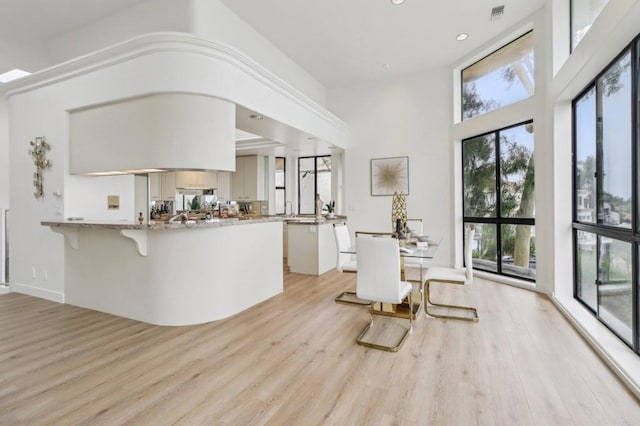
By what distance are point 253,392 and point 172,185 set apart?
6263mm

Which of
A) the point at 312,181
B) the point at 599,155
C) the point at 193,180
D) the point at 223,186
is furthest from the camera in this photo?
the point at 312,181

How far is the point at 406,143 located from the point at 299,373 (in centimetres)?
515

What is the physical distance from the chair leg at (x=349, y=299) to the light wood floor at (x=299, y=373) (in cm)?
50

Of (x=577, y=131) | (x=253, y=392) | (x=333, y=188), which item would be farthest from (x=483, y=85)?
(x=253, y=392)

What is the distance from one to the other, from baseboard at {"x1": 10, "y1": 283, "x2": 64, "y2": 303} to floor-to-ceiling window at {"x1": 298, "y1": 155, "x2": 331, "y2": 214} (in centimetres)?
530

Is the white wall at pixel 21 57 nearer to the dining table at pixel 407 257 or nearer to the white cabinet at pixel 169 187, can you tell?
the white cabinet at pixel 169 187

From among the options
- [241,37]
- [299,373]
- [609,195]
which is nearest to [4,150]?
[241,37]

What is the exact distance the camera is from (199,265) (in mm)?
3227

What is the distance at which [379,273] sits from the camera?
2.78m

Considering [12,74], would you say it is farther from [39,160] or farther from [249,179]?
[249,179]

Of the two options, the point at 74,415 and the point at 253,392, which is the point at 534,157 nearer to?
the point at 253,392

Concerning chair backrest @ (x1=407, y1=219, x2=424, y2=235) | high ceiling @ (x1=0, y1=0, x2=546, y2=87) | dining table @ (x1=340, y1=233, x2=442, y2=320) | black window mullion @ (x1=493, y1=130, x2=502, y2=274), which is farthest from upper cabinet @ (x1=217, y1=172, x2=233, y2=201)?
black window mullion @ (x1=493, y1=130, x2=502, y2=274)

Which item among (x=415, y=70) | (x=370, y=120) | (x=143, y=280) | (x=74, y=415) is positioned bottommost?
(x=74, y=415)

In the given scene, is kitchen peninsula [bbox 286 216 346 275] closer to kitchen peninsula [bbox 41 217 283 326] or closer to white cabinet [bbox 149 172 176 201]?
kitchen peninsula [bbox 41 217 283 326]
